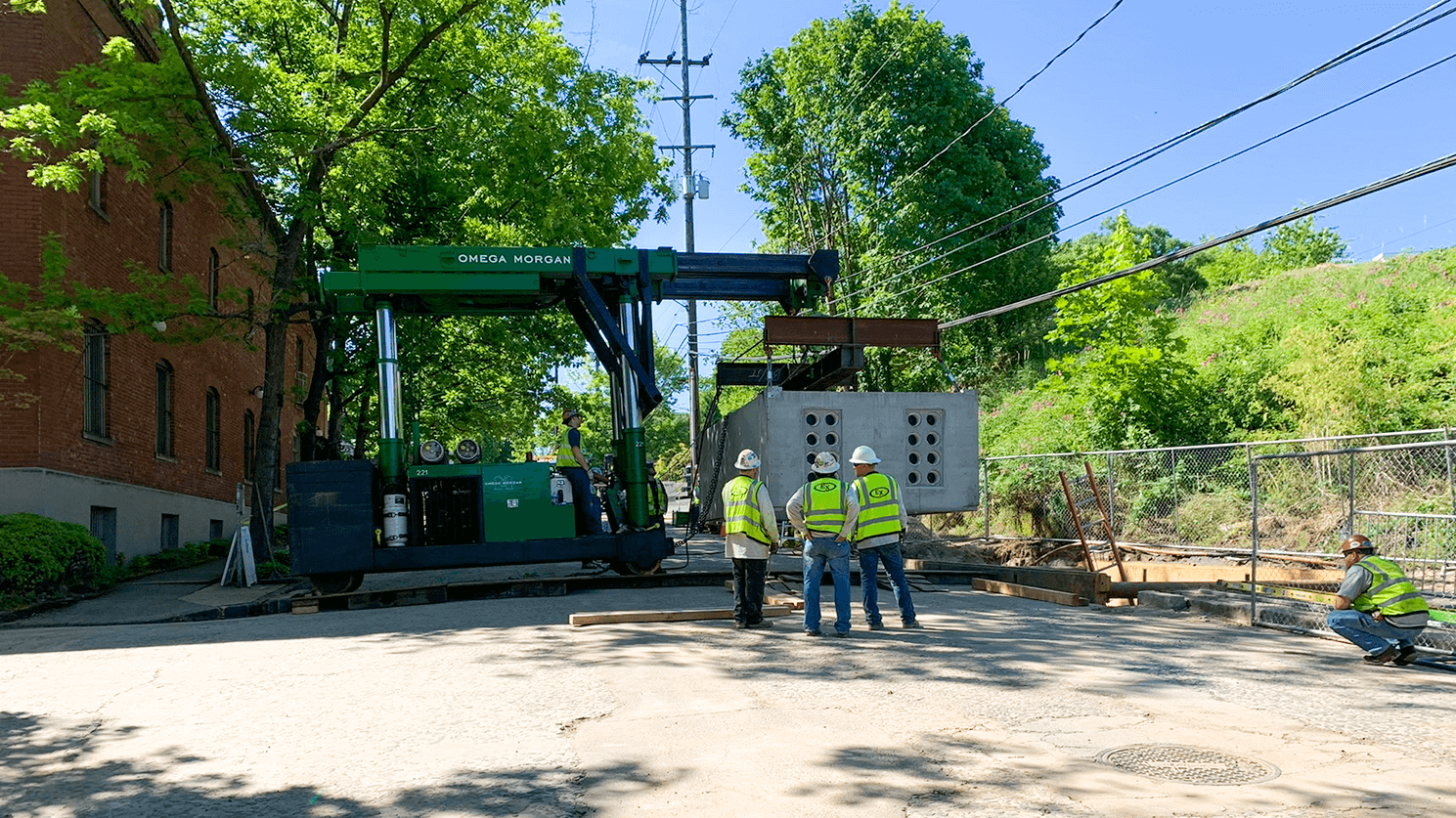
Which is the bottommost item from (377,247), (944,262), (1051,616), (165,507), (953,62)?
(1051,616)

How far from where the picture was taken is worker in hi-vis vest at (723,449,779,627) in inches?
424

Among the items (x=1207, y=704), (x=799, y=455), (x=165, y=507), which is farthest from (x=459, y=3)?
(x=1207, y=704)

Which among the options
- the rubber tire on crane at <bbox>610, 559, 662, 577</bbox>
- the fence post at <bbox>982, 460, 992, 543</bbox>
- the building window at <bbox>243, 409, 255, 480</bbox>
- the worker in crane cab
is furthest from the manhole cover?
the building window at <bbox>243, 409, 255, 480</bbox>

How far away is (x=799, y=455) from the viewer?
1733 centimetres

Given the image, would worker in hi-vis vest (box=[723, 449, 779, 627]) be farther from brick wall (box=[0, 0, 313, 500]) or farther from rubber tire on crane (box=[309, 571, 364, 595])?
brick wall (box=[0, 0, 313, 500])

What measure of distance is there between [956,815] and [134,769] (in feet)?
14.0

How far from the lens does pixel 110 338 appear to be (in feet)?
64.2

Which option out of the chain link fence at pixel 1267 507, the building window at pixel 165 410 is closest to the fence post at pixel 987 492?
the chain link fence at pixel 1267 507

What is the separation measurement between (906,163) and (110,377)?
22.1 m

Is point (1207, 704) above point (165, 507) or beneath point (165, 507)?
beneath

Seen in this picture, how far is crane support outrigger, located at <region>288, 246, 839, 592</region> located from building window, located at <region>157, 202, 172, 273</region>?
10.3 meters

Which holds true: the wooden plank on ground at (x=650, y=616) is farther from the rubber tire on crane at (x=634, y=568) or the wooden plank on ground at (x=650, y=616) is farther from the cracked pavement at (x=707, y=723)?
the rubber tire on crane at (x=634, y=568)

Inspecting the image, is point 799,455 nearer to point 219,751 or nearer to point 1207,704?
point 1207,704

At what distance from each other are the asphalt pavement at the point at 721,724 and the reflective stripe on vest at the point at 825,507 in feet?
3.55
